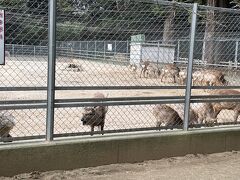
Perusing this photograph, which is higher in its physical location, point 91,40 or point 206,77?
point 91,40

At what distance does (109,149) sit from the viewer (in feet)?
Answer: 18.4

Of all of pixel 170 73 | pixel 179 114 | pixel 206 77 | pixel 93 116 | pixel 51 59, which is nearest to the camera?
pixel 51 59

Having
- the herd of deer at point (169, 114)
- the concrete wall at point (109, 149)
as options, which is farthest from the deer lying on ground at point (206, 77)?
the concrete wall at point (109, 149)

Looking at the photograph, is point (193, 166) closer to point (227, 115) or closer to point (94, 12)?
point (94, 12)

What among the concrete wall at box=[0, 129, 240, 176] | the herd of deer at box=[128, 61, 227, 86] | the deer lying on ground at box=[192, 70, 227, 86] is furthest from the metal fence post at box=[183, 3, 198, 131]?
the deer lying on ground at box=[192, 70, 227, 86]

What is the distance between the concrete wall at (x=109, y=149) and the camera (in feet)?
16.5

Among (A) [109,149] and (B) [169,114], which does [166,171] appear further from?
(B) [169,114]

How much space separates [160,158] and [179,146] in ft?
1.18

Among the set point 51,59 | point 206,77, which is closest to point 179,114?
point 51,59

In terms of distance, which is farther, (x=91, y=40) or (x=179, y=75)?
(x=179, y=75)

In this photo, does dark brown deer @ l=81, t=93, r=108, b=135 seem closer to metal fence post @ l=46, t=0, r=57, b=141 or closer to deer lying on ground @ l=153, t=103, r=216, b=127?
deer lying on ground @ l=153, t=103, r=216, b=127

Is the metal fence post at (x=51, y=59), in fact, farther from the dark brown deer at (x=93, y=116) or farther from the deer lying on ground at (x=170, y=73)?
the deer lying on ground at (x=170, y=73)

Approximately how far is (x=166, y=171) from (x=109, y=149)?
0.80 meters

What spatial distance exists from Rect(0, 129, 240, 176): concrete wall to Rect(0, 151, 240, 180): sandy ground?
0.27 ft
